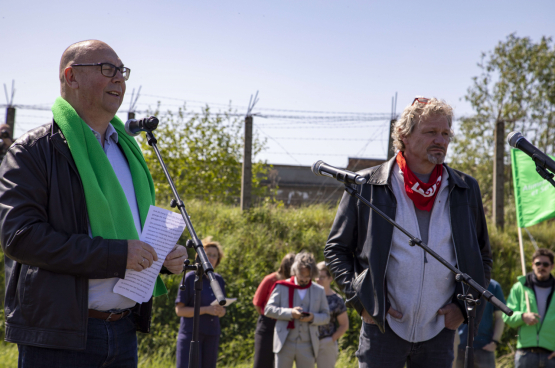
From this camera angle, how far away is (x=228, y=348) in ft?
27.2

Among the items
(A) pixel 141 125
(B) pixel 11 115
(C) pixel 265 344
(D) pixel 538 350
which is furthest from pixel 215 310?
(B) pixel 11 115

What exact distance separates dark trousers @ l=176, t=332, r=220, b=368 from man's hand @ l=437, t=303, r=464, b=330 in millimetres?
3687

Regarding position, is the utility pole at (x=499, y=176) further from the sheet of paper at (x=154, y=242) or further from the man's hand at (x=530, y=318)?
the sheet of paper at (x=154, y=242)

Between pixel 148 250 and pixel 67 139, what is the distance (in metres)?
0.60

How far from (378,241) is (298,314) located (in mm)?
3282

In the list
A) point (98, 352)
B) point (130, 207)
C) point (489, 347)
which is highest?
point (130, 207)

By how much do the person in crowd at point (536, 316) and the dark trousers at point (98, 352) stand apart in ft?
17.3

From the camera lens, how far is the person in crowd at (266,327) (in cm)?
659

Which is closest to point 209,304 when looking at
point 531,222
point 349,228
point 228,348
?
Result: point 228,348

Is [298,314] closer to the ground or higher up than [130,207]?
closer to the ground

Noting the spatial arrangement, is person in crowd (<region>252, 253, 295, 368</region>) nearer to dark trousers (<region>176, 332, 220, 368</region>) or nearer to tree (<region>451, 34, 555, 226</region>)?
dark trousers (<region>176, 332, 220, 368</region>)

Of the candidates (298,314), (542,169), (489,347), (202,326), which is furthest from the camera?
(489,347)

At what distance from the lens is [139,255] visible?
2264 millimetres

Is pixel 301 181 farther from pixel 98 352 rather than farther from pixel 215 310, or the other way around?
pixel 98 352
